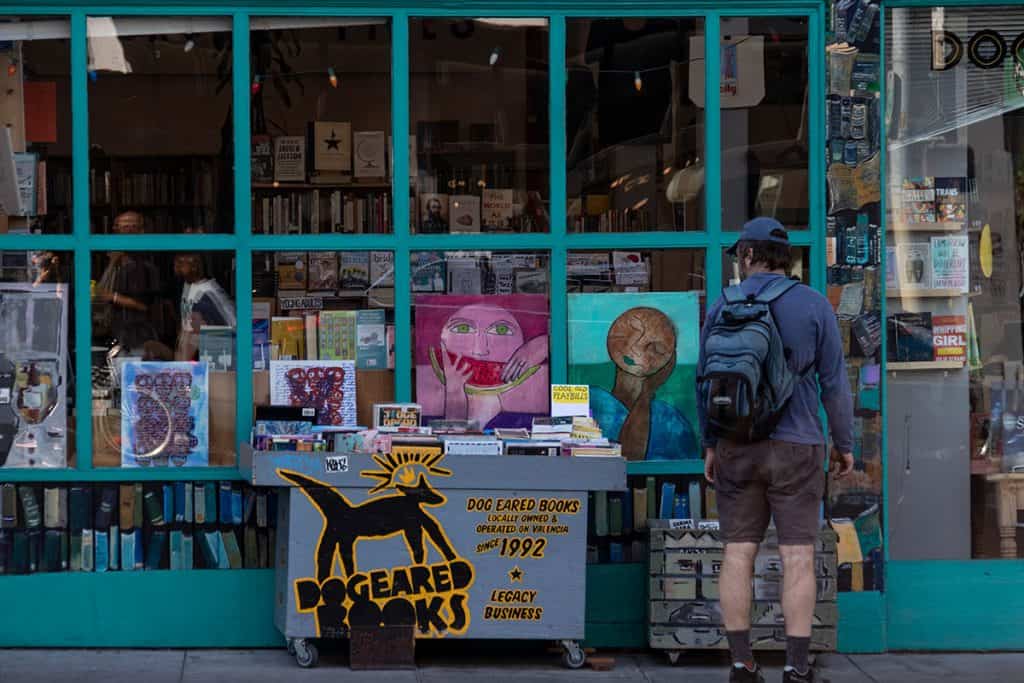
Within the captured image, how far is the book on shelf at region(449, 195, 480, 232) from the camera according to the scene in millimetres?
7738

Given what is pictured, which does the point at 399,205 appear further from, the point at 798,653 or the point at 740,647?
the point at 798,653

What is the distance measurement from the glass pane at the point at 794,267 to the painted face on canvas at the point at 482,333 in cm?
104

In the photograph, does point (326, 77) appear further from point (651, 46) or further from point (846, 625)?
point (846, 625)

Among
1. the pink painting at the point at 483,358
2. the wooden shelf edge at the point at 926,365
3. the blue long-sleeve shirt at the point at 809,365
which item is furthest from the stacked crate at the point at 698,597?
the wooden shelf edge at the point at 926,365

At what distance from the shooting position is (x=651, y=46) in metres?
7.80

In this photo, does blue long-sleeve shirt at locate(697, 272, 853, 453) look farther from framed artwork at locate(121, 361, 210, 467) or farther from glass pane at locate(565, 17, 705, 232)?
framed artwork at locate(121, 361, 210, 467)

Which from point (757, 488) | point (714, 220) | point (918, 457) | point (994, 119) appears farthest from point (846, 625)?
point (994, 119)

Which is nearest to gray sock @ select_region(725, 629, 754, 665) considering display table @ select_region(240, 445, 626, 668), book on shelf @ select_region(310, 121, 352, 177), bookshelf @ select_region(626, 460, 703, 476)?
display table @ select_region(240, 445, 626, 668)

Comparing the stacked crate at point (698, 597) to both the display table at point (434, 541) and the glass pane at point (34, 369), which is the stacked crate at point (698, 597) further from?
the glass pane at point (34, 369)

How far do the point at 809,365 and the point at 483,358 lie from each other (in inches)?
71.4

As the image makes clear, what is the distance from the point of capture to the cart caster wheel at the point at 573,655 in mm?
7312

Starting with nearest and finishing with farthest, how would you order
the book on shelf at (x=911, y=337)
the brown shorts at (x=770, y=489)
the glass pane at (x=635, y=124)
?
the brown shorts at (x=770, y=489), the glass pane at (x=635, y=124), the book on shelf at (x=911, y=337)

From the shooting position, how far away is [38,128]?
7559mm

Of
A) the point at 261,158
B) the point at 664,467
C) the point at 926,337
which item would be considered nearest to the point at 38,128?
the point at 261,158
